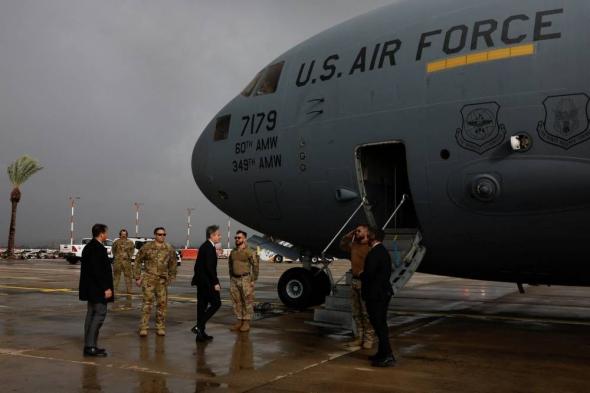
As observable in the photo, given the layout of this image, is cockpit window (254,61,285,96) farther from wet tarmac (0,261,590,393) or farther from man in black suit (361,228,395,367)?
man in black suit (361,228,395,367)

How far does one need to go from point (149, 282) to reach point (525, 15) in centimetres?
760

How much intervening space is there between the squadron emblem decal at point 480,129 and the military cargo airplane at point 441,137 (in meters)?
0.02

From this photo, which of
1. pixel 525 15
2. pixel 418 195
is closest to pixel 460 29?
pixel 525 15

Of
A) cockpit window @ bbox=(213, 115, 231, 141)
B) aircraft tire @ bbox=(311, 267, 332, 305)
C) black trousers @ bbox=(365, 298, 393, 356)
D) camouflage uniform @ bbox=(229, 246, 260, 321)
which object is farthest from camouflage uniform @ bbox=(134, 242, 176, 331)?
aircraft tire @ bbox=(311, 267, 332, 305)

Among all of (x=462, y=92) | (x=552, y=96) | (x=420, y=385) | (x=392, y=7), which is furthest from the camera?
(x=392, y=7)

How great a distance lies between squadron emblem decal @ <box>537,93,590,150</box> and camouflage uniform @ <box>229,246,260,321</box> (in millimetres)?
5369

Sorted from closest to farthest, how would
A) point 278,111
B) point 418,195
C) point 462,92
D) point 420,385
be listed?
point 420,385 → point 462,92 → point 418,195 → point 278,111

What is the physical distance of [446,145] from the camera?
9430 mm

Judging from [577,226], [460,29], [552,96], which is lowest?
[577,226]

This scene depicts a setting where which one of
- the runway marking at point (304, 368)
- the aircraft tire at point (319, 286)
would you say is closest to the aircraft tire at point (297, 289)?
the aircraft tire at point (319, 286)

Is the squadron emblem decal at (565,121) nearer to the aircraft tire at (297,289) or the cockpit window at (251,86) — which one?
the aircraft tire at (297,289)

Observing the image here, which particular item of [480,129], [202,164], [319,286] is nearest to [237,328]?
[319,286]

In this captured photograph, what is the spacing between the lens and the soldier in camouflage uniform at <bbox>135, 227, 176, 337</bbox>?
9.47m

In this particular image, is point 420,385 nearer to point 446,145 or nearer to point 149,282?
point 446,145
